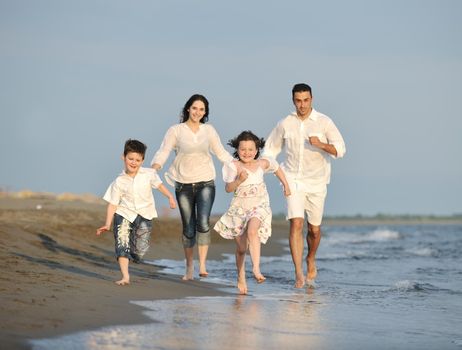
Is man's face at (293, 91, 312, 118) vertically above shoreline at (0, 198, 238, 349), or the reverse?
man's face at (293, 91, 312, 118)

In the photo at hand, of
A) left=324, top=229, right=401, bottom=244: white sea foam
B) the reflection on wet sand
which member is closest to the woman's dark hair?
the reflection on wet sand

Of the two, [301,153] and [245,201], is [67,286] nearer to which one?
[245,201]

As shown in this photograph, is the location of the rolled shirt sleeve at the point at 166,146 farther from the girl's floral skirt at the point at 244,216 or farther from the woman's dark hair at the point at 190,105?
the girl's floral skirt at the point at 244,216

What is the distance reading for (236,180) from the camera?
9789mm

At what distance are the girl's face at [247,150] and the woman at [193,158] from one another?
1.11m

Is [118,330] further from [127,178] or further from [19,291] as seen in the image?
[127,178]

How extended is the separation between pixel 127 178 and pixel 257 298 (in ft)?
6.29

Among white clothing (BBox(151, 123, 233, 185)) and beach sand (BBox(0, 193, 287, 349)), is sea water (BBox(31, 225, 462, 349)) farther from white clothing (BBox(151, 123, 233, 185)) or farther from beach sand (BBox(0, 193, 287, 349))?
white clothing (BBox(151, 123, 233, 185))

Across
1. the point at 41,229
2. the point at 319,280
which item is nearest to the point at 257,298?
the point at 319,280

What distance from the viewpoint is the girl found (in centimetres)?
976

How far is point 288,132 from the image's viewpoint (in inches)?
431

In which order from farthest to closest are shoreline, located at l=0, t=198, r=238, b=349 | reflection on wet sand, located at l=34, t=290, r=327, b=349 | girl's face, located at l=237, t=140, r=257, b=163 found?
girl's face, located at l=237, t=140, r=257, b=163 → shoreline, located at l=0, t=198, r=238, b=349 → reflection on wet sand, located at l=34, t=290, r=327, b=349

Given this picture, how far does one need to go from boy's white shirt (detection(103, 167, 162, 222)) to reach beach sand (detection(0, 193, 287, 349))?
2.50ft

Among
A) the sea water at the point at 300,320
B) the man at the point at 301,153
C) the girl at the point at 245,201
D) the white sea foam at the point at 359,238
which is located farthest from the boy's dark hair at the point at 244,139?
the white sea foam at the point at 359,238
